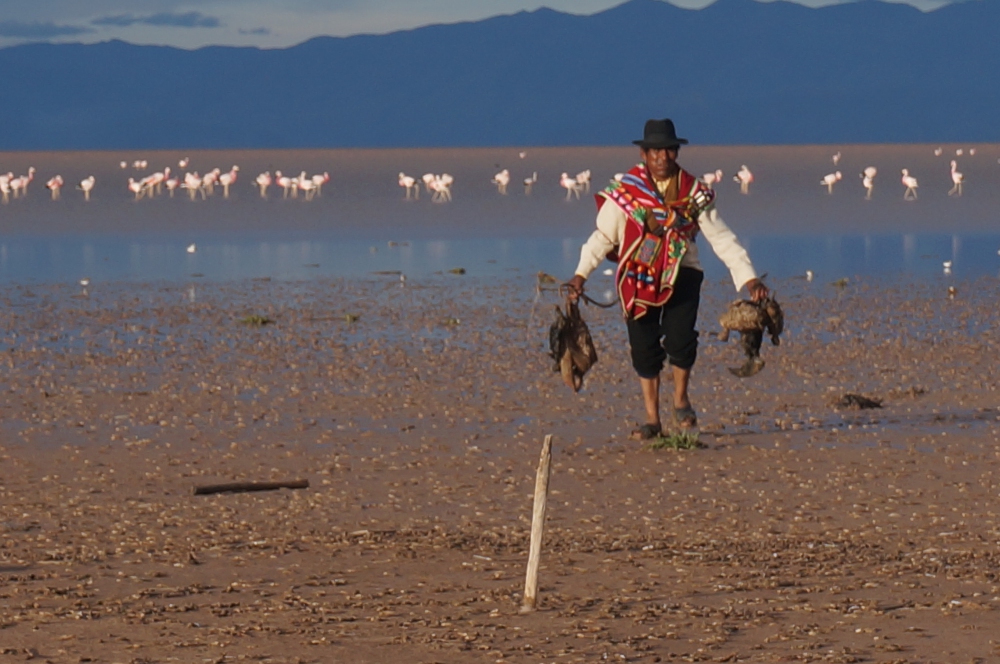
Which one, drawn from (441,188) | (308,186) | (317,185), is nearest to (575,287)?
(441,188)

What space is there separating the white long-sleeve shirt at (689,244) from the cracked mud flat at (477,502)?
944 millimetres

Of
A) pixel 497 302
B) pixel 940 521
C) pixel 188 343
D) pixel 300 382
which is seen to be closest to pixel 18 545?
pixel 940 521

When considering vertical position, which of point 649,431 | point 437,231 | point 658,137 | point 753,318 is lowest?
point 649,431

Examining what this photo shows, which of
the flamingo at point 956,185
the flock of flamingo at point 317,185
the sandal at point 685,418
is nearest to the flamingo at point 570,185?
the flock of flamingo at point 317,185

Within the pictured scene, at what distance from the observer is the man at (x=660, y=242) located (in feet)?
28.3

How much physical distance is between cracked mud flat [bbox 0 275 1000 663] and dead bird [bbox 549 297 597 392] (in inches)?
18.1

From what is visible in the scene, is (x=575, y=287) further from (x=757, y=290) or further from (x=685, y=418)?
(x=685, y=418)

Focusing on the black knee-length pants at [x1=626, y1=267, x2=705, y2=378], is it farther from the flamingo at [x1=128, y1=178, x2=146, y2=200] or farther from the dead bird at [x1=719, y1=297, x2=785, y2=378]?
the flamingo at [x1=128, y1=178, x2=146, y2=200]

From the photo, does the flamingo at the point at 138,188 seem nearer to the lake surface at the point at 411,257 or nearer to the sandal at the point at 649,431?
the lake surface at the point at 411,257

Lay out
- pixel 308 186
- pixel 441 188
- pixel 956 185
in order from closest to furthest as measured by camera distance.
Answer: pixel 441 188 < pixel 308 186 < pixel 956 185

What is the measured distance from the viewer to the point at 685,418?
9.21 meters

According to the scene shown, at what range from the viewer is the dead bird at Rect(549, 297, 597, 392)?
28.5 feet

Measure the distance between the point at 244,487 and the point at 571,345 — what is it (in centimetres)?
179

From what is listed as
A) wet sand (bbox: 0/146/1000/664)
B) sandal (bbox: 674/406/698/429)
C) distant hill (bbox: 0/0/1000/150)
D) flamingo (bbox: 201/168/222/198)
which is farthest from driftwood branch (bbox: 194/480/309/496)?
distant hill (bbox: 0/0/1000/150)
